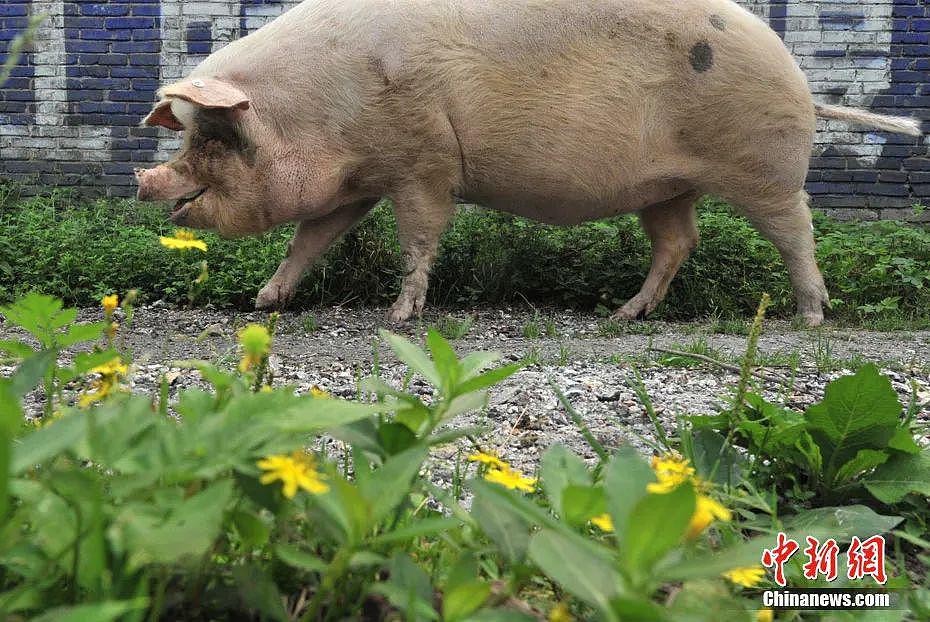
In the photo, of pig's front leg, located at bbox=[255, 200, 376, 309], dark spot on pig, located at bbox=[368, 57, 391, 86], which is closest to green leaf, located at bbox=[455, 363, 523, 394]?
dark spot on pig, located at bbox=[368, 57, 391, 86]

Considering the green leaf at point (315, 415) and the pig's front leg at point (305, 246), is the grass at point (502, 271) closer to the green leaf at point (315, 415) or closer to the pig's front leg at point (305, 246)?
the pig's front leg at point (305, 246)

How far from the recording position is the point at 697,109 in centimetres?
426

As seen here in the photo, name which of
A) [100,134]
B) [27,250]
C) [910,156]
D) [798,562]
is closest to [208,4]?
[100,134]

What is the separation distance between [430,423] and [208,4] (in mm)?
8161

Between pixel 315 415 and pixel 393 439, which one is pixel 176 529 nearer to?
pixel 315 415

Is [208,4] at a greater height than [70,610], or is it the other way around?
[208,4]

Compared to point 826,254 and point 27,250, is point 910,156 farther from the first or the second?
point 27,250

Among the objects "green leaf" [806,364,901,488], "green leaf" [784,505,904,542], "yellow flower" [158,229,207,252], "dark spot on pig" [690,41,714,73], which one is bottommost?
"green leaf" [784,505,904,542]

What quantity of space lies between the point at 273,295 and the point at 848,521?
3.53 m

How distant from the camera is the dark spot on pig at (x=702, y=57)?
421cm

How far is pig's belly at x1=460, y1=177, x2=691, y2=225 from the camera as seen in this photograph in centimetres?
429

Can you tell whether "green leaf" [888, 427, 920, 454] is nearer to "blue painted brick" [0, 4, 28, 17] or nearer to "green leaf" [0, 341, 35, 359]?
"green leaf" [0, 341, 35, 359]

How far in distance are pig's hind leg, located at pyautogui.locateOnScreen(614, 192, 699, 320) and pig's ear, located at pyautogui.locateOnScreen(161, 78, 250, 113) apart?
7.64 ft

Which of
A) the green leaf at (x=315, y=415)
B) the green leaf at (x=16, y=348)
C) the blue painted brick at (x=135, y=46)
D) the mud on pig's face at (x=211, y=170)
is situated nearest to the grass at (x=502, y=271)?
the mud on pig's face at (x=211, y=170)
